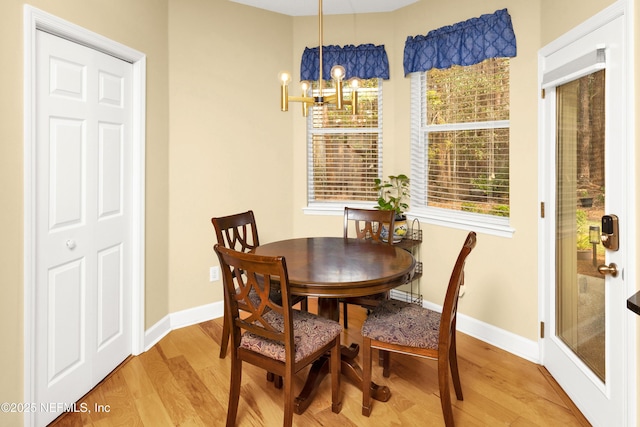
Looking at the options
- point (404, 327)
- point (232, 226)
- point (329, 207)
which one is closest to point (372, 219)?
point (329, 207)

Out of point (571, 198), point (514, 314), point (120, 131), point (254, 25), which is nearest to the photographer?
point (571, 198)

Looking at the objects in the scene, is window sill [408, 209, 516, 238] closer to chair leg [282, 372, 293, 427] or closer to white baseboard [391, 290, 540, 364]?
white baseboard [391, 290, 540, 364]

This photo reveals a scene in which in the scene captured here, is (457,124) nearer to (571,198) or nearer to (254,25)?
(571,198)

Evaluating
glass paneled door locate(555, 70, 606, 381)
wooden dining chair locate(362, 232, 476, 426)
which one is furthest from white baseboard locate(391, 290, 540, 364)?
wooden dining chair locate(362, 232, 476, 426)

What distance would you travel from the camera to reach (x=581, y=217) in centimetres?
228

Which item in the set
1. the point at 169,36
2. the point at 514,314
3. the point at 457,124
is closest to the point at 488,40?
the point at 457,124

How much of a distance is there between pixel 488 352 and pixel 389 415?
1114 millimetres

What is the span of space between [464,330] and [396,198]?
4.13ft

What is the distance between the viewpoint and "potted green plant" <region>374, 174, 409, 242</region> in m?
3.61

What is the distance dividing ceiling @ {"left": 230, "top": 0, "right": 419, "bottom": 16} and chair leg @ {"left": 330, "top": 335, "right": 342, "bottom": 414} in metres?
2.91

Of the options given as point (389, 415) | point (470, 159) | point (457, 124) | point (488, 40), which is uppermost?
point (488, 40)

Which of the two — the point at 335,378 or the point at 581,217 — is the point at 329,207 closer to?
the point at 335,378

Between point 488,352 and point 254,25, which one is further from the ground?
point 254,25

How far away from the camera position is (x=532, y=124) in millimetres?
2775
